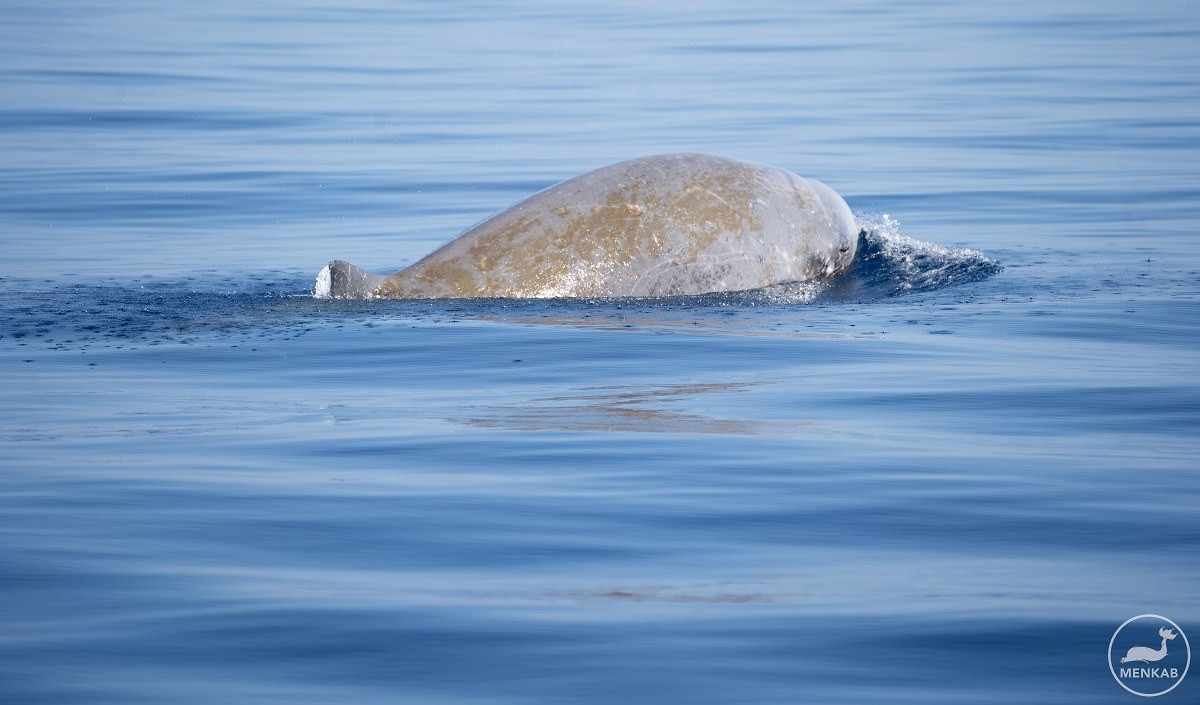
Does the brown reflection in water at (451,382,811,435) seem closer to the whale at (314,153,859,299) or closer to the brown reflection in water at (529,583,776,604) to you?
the brown reflection in water at (529,583,776,604)

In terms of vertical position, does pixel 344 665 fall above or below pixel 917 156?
below

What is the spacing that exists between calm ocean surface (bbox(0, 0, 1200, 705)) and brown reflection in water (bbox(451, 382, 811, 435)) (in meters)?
0.03

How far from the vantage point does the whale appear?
12070mm

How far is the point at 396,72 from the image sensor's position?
106 feet

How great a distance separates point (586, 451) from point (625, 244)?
4.41m

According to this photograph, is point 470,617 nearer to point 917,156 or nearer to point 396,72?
point 917,156

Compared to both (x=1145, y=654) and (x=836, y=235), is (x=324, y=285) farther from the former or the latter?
(x=1145, y=654)

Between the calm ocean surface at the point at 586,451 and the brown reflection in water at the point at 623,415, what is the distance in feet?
0.10

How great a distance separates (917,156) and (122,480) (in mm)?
15444

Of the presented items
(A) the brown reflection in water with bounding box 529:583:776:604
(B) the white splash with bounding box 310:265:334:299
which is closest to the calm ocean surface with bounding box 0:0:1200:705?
(A) the brown reflection in water with bounding box 529:583:776:604

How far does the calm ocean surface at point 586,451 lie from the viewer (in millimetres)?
5355

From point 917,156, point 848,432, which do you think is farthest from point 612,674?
point 917,156

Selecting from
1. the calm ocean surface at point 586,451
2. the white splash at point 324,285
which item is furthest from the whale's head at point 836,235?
the white splash at point 324,285

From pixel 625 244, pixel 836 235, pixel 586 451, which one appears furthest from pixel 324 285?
pixel 586 451
